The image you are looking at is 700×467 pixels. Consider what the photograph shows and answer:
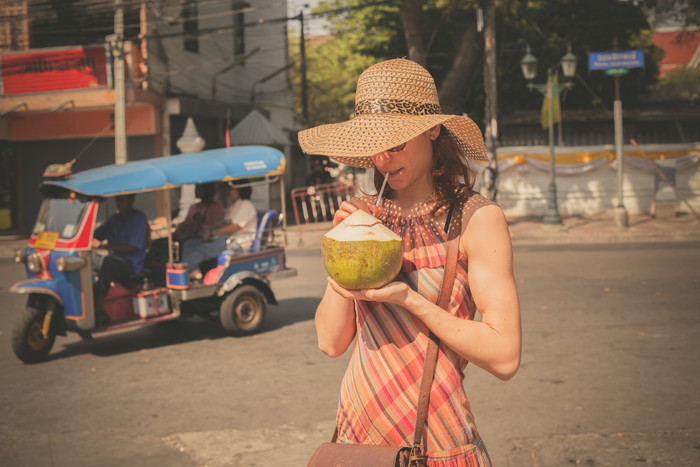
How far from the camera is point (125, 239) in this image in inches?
311

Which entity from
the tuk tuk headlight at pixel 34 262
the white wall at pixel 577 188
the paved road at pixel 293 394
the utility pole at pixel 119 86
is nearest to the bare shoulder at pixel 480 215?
the paved road at pixel 293 394

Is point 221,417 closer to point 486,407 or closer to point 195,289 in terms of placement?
point 486,407

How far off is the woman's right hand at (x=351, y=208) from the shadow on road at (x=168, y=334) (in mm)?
5981

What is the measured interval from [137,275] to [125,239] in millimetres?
460

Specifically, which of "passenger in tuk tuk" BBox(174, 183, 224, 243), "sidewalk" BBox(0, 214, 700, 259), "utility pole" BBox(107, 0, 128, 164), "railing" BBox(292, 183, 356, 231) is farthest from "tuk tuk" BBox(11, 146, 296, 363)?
"railing" BBox(292, 183, 356, 231)

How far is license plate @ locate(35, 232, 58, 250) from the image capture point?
7.40 metres

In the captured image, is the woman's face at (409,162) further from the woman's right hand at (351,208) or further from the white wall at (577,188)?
the white wall at (577,188)

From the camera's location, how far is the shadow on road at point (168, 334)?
757 cm

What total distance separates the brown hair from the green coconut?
0.25 meters

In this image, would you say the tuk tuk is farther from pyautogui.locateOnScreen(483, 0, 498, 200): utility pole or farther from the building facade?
pyautogui.locateOnScreen(483, 0, 498, 200): utility pole

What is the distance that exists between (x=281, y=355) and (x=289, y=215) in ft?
67.4

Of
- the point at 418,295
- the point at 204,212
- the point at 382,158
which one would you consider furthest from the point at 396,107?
Answer: the point at 204,212

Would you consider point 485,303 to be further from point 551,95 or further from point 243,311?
point 551,95

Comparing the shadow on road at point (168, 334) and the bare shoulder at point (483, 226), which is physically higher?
the bare shoulder at point (483, 226)
